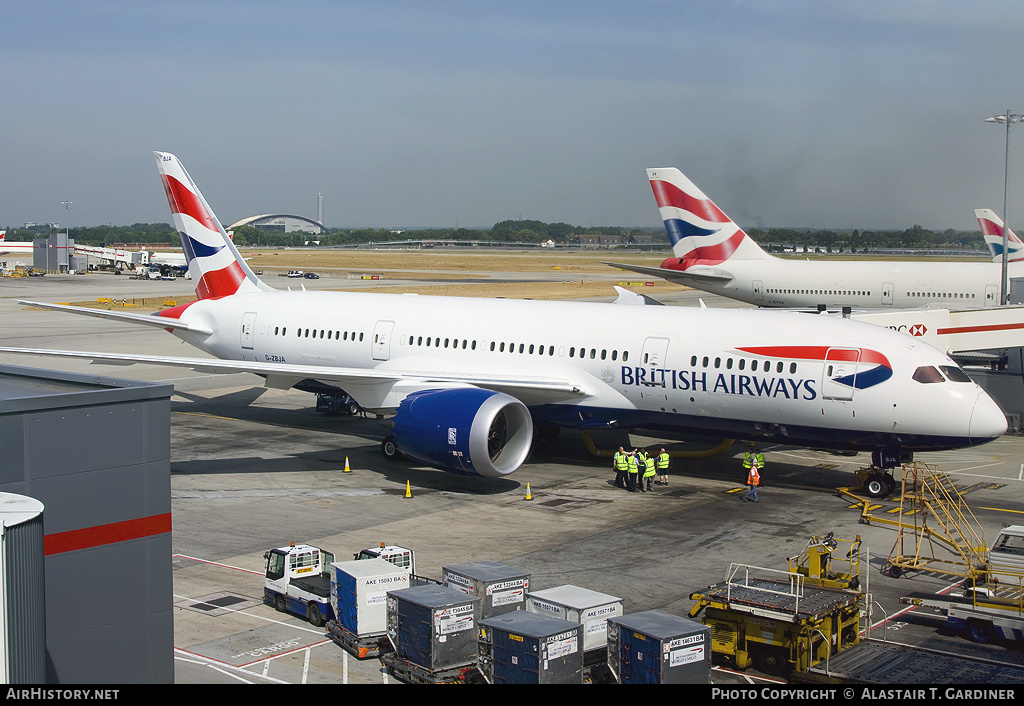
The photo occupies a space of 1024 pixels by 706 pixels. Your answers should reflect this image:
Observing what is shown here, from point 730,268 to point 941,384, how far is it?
1207 inches

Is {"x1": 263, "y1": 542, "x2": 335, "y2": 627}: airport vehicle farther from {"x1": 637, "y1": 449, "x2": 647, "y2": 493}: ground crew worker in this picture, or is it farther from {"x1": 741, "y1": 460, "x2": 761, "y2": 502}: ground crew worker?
{"x1": 741, "y1": 460, "x2": 761, "y2": 502}: ground crew worker

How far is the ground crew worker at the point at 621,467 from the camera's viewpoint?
25266 mm

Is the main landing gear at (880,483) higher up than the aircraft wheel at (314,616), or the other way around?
the main landing gear at (880,483)

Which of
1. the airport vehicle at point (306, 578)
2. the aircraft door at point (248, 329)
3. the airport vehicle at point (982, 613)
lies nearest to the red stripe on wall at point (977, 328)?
the airport vehicle at point (982, 613)

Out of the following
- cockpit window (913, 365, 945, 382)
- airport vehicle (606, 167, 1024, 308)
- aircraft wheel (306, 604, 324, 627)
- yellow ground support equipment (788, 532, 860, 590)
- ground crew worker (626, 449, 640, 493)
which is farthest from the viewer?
airport vehicle (606, 167, 1024, 308)

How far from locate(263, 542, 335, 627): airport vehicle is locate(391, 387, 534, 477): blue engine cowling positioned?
6.94 m

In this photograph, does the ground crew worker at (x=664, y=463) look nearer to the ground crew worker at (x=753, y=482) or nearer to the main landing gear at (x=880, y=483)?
the ground crew worker at (x=753, y=482)

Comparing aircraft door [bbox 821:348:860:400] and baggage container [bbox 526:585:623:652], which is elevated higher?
aircraft door [bbox 821:348:860:400]

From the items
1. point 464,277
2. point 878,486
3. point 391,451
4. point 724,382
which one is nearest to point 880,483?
point 878,486

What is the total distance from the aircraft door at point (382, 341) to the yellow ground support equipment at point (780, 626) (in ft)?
54.9

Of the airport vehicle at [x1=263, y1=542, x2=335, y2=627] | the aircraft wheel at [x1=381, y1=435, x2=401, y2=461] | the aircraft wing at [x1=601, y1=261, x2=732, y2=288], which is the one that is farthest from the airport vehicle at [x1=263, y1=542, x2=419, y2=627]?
the aircraft wing at [x1=601, y1=261, x2=732, y2=288]

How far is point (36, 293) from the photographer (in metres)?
84.7

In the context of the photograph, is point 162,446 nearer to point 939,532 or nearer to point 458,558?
point 458,558

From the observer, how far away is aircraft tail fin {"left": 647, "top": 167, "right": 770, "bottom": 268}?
52338mm
